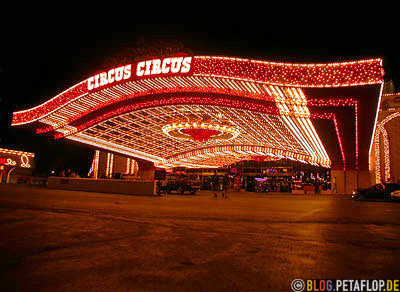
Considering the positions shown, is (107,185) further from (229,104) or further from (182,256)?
(182,256)

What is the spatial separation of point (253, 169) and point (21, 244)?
67895 millimetres

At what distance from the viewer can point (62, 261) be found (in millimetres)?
4547

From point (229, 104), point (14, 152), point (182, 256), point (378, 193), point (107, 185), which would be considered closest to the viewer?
point (182, 256)

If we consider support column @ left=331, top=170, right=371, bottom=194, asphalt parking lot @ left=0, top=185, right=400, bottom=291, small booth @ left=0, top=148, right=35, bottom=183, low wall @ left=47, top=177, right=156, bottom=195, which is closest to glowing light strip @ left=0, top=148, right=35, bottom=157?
small booth @ left=0, top=148, right=35, bottom=183

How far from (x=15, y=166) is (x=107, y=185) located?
34641 millimetres

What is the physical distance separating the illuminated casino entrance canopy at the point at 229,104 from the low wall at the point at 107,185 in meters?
7.09

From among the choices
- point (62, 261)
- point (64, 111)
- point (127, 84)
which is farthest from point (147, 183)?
point (62, 261)

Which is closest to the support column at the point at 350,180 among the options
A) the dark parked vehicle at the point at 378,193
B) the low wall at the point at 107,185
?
the dark parked vehicle at the point at 378,193

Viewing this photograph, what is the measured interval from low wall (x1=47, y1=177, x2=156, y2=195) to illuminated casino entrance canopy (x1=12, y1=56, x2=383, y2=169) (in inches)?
279

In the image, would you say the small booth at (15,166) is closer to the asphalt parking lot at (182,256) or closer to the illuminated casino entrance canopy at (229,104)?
the illuminated casino entrance canopy at (229,104)

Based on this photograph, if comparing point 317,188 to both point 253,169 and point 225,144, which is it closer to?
point 225,144

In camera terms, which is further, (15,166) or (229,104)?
(15,166)

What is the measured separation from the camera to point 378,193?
24.6 meters

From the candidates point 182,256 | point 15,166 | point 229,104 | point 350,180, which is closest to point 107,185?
point 229,104
